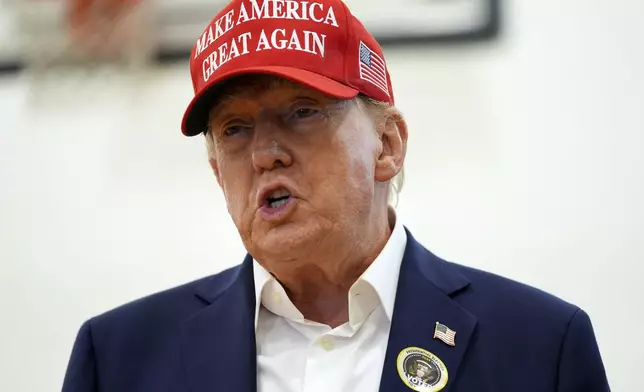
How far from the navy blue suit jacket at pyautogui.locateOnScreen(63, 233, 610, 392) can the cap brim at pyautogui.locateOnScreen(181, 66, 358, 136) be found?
0.27 meters

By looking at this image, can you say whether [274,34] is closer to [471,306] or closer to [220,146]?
[220,146]

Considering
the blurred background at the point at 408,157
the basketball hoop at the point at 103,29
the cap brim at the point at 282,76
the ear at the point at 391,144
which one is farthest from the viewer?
the basketball hoop at the point at 103,29

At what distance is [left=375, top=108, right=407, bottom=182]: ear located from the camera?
109cm

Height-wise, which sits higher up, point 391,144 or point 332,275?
point 391,144

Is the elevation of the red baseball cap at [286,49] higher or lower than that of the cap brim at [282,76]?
higher

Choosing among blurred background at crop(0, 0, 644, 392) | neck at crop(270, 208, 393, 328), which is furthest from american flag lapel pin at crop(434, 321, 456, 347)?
blurred background at crop(0, 0, 644, 392)

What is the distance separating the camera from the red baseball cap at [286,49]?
0.99 metres

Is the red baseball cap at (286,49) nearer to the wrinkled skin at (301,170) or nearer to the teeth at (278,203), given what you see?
the wrinkled skin at (301,170)

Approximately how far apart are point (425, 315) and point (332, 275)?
0.15m

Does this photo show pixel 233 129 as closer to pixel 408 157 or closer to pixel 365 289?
pixel 365 289

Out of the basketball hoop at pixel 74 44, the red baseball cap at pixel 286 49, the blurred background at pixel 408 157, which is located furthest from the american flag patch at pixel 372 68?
the basketball hoop at pixel 74 44

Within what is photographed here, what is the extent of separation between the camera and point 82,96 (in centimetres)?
186

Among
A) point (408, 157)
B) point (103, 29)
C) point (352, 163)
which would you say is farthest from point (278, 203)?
point (103, 29)

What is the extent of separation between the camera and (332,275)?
3.53ft
